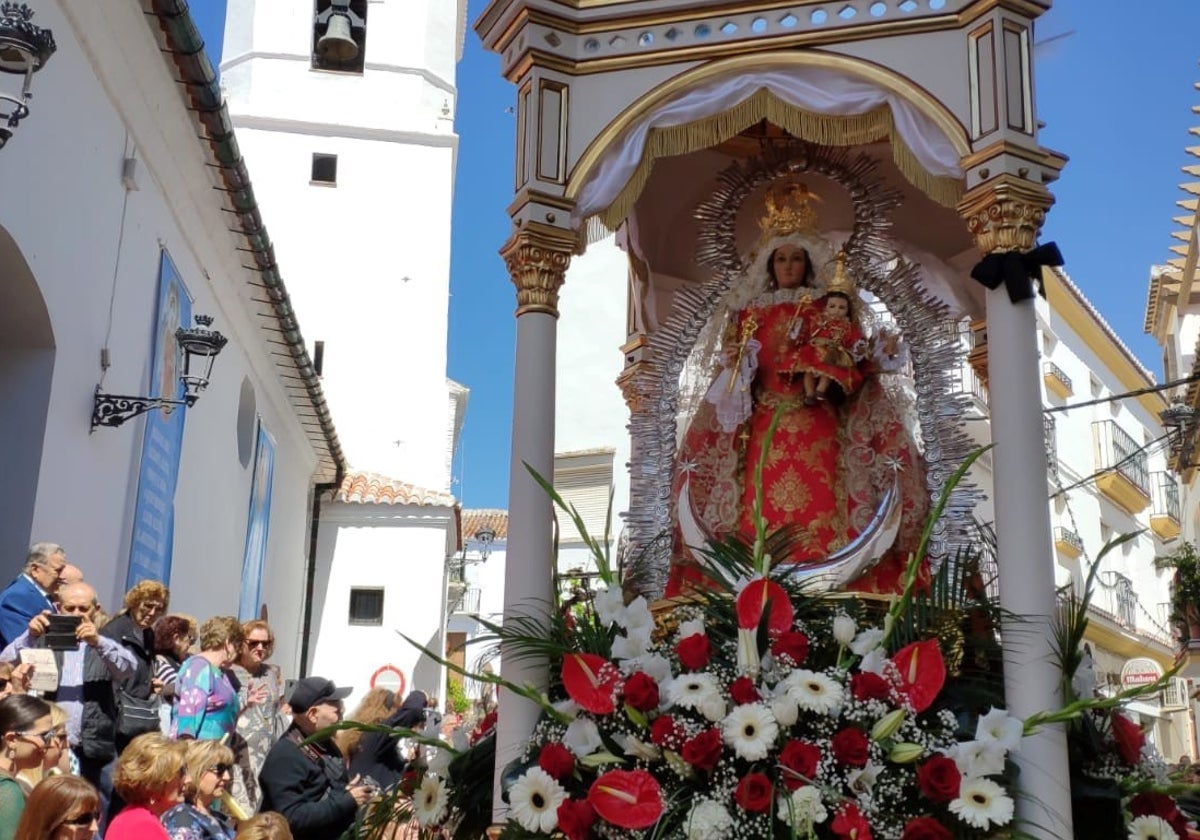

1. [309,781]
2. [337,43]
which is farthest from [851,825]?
[337,43]

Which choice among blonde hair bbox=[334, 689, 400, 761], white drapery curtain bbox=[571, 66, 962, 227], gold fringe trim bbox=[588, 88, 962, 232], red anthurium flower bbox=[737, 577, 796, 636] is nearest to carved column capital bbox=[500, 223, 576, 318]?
white drapery curtain bbox=[571, 66, 962, 227]

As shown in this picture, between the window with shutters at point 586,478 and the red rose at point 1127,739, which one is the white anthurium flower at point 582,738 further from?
the window with shutters at point 586,478

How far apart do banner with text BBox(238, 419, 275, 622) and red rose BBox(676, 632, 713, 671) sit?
456 inches

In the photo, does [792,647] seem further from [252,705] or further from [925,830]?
[252,705]

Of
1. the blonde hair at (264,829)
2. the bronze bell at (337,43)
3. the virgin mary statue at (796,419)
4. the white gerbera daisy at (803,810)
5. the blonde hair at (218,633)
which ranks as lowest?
the blonde hair at (264,829)

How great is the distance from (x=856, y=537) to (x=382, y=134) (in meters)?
18.0

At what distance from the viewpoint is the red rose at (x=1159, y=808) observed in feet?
16.9

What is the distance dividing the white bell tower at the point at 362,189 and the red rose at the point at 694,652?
17495 mm

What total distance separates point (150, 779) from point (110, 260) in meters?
6.20

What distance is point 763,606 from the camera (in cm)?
505

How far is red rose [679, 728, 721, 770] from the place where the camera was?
4770 millimetres

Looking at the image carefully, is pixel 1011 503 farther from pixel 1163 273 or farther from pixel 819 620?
pixel 1163 273

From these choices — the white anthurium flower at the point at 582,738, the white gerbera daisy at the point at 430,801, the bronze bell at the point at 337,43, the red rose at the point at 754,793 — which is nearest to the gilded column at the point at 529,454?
the white gerbera daisy at the point at 430,801

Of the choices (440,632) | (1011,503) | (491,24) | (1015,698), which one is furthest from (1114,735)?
(440,632)
